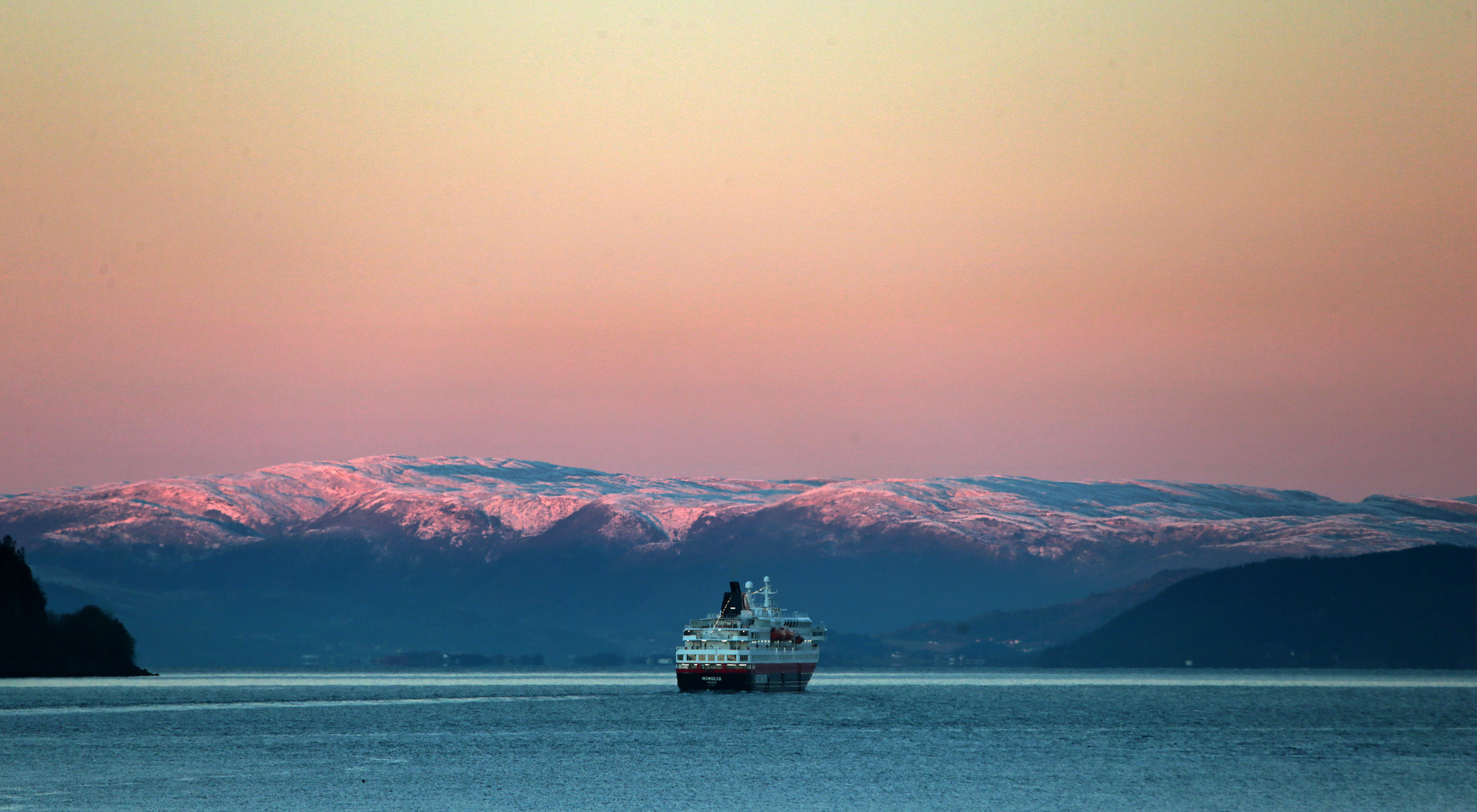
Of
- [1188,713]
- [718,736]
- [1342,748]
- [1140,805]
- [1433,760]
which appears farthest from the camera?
[1188,713]

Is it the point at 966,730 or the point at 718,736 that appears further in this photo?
the point at 966,730

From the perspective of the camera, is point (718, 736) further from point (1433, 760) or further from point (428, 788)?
point (1433, 760)

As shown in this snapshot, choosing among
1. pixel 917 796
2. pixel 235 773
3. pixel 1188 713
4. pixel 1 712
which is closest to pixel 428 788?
pixel 235 773

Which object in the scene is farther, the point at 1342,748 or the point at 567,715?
the point at 567,715

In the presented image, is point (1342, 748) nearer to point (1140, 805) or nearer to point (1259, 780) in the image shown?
point (1259, 780)

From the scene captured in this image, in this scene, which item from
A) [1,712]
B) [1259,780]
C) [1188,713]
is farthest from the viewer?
[1188,713]

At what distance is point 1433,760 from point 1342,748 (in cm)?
1306

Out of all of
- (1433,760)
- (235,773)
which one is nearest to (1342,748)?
(1433,760)

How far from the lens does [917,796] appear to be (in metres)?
92.1

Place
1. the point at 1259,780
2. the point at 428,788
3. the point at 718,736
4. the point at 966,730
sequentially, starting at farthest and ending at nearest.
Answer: the point at 966,730 → the point at 718,736 → the point at 1259,780 → the point at 428,788

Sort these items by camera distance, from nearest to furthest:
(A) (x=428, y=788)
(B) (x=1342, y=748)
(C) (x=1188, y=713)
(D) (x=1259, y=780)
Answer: (A) (x=428, y=788) → (D) (x=1259, y=780) → (B) (x=1342, y=748) → (C) (x=1188, y=713)

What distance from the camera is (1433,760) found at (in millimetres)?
115812

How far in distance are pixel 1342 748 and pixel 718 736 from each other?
51.8m

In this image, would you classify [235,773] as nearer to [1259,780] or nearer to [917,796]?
[917,796]
